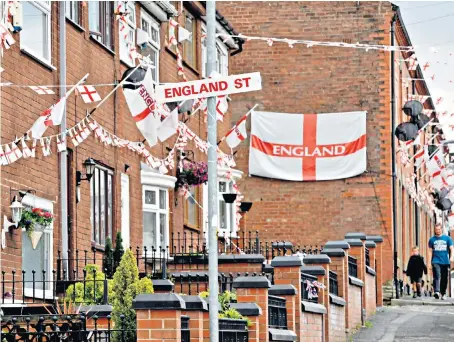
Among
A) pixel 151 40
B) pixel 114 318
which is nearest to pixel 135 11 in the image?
pixel 151 40

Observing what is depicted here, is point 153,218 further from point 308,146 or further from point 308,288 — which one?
point 308,146

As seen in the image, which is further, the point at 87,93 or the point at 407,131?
the point at 407,131

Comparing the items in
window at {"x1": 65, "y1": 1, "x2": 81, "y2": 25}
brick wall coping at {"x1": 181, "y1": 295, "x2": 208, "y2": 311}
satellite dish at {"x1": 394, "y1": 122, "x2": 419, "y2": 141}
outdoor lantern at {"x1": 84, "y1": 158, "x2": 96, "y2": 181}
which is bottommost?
brick wall coping at {"x1": 181, "y1": 295, "x2": 208, "y2": 311}

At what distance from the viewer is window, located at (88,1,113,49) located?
25250mm

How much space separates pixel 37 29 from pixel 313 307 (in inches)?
256

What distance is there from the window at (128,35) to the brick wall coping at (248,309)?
999cm

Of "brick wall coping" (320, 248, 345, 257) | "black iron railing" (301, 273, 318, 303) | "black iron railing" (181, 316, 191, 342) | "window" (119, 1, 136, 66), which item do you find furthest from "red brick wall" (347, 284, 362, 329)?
"black iron railing" (181, 316, 191, 342)

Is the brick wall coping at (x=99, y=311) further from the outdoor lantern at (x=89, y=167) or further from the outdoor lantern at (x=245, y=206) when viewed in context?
the outdoor lantern at (x=245, y=206)

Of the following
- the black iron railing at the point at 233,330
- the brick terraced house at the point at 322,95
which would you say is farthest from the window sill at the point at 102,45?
the brick terraced house at the point at 322,95

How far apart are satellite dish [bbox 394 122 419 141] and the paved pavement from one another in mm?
6094

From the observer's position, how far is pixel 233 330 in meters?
16.5

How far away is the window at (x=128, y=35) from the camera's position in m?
26.7

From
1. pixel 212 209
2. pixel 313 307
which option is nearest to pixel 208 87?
pixel 212 209

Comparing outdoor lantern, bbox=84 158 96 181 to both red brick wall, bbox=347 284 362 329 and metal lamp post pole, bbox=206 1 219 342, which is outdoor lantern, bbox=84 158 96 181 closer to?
red brick wall, bbox=347 284 362 329
